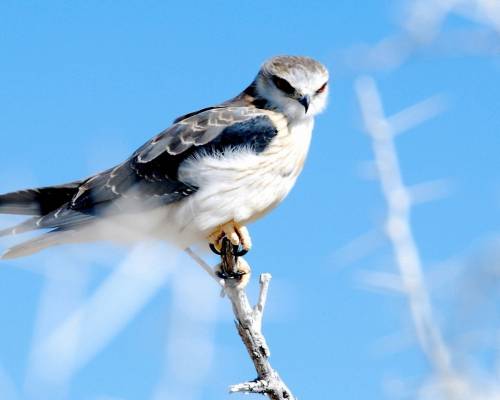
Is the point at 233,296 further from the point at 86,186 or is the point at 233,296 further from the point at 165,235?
the point at 86,186

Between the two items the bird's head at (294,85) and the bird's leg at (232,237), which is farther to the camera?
the bird's head at (294,85)

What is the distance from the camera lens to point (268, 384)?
4023mm

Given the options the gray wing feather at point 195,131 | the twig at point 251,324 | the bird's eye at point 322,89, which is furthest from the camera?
the bird's eye at point 322,89

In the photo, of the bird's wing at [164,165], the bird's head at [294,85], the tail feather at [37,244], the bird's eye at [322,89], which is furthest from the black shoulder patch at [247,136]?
the tail feather at [37,244]

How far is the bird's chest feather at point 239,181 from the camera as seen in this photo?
17.1ft

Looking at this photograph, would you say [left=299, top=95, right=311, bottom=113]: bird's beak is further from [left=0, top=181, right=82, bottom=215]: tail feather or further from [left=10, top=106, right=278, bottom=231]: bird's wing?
[left=0, top=181, right=82, bottom=215]: tail feather

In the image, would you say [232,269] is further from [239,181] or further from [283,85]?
[283,85]

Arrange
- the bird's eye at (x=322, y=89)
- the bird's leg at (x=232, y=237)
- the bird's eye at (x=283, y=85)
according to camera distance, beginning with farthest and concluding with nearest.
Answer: the bird's eye at (x=322, y=89) → the bird's eye at (x=283, y=85) → the bird's leg at (x=232, y=237)

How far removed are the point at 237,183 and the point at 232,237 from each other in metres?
0.32

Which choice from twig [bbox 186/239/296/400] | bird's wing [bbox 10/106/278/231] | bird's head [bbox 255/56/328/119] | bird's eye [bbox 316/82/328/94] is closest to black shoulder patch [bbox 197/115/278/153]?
bird's wing [bbox 10/106/278/231]

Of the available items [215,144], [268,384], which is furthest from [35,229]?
[268,384]

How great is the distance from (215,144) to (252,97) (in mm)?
768

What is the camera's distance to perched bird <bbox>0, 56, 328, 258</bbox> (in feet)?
17.3

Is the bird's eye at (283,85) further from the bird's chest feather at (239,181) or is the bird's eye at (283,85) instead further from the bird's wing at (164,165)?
the bird's chest feather at (239,181)
